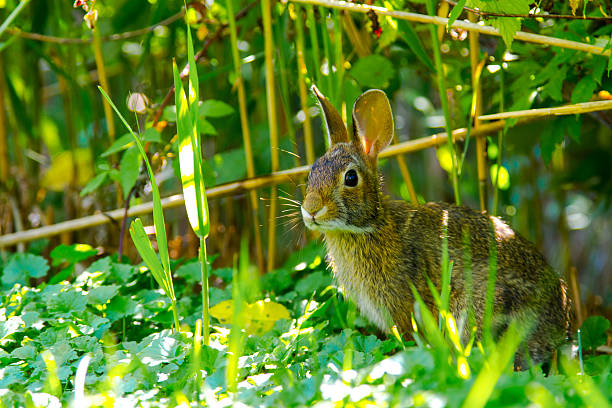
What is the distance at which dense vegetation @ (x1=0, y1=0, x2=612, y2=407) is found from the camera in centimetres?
221

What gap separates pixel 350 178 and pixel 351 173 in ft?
0.09

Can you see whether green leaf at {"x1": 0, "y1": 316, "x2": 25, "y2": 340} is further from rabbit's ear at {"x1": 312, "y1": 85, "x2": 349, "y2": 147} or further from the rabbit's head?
rabbit's ear at {"x1": 312, "y1": 85, "x2": 349, "y2": 147}

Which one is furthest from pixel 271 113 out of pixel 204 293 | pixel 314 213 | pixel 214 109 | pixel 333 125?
pixel 204 293

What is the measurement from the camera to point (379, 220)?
3.19m

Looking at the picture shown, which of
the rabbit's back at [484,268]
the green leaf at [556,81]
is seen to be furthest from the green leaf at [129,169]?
the green leaf at [556,81]

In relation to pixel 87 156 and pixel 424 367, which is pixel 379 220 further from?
pixel 87 156

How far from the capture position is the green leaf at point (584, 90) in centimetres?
301

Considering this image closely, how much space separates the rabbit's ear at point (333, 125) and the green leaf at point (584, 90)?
3.42 feet

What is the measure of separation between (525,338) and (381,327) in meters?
0.62

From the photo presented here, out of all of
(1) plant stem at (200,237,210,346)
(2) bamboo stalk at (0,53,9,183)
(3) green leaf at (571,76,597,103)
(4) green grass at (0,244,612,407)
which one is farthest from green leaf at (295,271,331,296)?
(2) bamboo stalk at (0,53,9,183)

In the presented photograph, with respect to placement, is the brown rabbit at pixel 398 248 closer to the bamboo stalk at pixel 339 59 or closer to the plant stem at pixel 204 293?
the bamboo stalk at pixel 339 59

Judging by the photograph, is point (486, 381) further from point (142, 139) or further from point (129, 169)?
point (129, 169)

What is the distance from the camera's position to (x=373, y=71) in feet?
12.0

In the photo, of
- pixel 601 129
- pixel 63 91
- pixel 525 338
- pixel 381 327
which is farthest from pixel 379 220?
pixel 63 91
